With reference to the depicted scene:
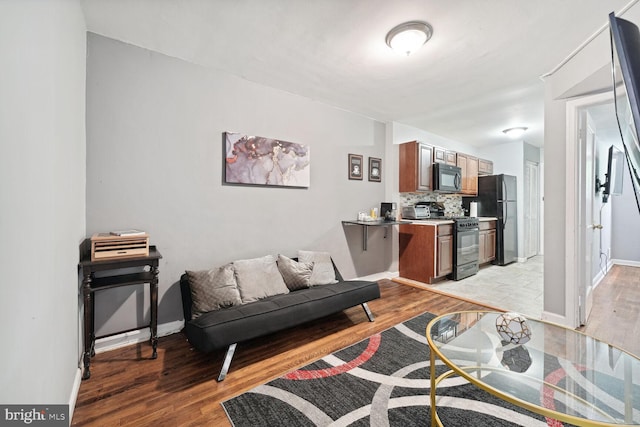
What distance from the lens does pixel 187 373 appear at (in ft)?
6.06

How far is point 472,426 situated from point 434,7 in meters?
2.57

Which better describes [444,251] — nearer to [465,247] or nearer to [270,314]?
[465,247]

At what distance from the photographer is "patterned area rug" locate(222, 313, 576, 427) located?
1429mm

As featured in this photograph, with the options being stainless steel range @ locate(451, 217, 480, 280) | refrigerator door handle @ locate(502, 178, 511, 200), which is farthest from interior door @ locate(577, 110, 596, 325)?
refrigerator door handle @ locate(502, 178, 511, 200)

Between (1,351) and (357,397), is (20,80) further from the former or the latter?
(357,397)

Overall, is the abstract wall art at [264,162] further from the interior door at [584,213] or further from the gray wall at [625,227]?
the gray wall at [625,227]

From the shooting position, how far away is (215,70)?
2.64 meters

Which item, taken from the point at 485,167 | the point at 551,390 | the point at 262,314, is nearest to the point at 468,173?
the point at 485,167

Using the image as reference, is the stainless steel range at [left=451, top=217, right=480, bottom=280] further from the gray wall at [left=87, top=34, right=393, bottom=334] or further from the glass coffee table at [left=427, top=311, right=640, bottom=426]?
the glass coffee table at [left=427, top=311, right=640, bottom=426]

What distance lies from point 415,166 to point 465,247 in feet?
5.24

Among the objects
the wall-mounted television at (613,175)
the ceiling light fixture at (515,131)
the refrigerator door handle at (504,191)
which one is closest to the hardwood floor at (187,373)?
the wall-mounted television at (613,175)

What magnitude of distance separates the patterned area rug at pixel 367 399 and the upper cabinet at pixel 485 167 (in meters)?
4.73

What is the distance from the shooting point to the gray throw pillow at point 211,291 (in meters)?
2.15

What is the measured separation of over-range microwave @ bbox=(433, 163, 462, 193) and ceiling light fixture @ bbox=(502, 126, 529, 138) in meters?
1.14
